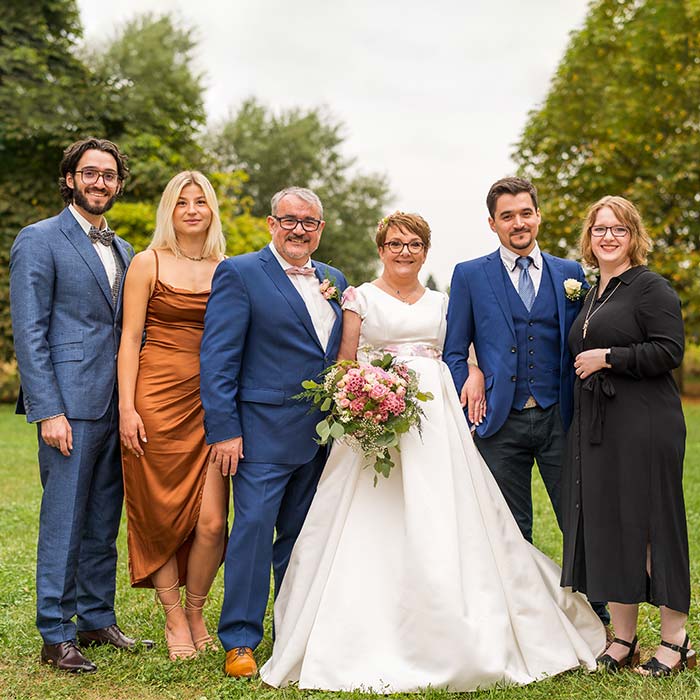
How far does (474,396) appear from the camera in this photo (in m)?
5.29

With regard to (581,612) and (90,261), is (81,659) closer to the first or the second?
(90,261)

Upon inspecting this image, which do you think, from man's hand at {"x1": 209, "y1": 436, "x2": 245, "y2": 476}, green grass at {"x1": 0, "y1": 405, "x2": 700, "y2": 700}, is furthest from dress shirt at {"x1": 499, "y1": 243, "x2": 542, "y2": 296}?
green grass at {"x1": 0, "y1": 405, "x2": 700, "y2": 700}

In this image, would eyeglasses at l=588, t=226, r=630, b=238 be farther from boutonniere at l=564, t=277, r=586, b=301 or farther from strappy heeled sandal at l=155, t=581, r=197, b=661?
strappy heeled sandal at l=155, t=581, r=197, b=661

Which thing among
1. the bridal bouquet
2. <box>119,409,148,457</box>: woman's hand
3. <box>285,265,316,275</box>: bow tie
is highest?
<box>285,265,316,275</box>: bow tie

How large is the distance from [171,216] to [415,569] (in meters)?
2.43

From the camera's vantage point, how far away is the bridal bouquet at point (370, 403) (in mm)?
4574

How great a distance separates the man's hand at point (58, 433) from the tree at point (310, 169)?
1386 inches

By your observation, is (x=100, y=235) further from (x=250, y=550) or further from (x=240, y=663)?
(x=240, y=663)

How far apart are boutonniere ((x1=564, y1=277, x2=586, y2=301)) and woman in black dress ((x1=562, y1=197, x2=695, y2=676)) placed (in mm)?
Answer: 241

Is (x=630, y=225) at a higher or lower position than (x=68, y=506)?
higher

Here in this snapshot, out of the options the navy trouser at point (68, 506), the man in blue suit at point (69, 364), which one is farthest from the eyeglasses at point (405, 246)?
the navy trouser at point (68, 506)

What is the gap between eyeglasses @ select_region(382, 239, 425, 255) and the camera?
514cm

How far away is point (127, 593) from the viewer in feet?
22.1

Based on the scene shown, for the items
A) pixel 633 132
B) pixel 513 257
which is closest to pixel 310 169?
pixel 633 132
